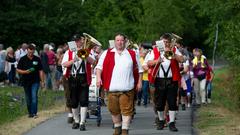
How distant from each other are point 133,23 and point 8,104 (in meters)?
38.8

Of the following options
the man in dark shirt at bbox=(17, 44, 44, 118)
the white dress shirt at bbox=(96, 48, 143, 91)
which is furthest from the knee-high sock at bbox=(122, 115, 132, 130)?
the man in dark shirt at bbox=(17, 44, 44, 118)

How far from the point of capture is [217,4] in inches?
986

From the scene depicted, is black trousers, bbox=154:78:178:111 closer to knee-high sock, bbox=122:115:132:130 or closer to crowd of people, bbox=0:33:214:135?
crowd of people, bbox=0:33:214:135

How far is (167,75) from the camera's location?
1500cm

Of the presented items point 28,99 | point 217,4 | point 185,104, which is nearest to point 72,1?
point 217,4

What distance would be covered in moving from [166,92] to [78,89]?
202 centimetres

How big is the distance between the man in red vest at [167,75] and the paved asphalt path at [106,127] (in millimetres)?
529

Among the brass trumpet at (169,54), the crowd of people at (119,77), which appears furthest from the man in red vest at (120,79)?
the brass trumpet at (169,54)

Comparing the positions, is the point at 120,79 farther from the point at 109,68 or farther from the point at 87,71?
the point at 87,71

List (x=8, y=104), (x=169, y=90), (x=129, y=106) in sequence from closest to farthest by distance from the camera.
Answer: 1. (x=129, y=106)
2. (x=169, y=90)
3. (x=8, y=104)

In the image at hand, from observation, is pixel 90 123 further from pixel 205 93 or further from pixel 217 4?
pixel 217 4

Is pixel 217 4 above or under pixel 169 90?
above

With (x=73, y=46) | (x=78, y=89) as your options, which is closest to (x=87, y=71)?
(x=78, y=89)

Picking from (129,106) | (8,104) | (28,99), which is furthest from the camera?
(8,104)
